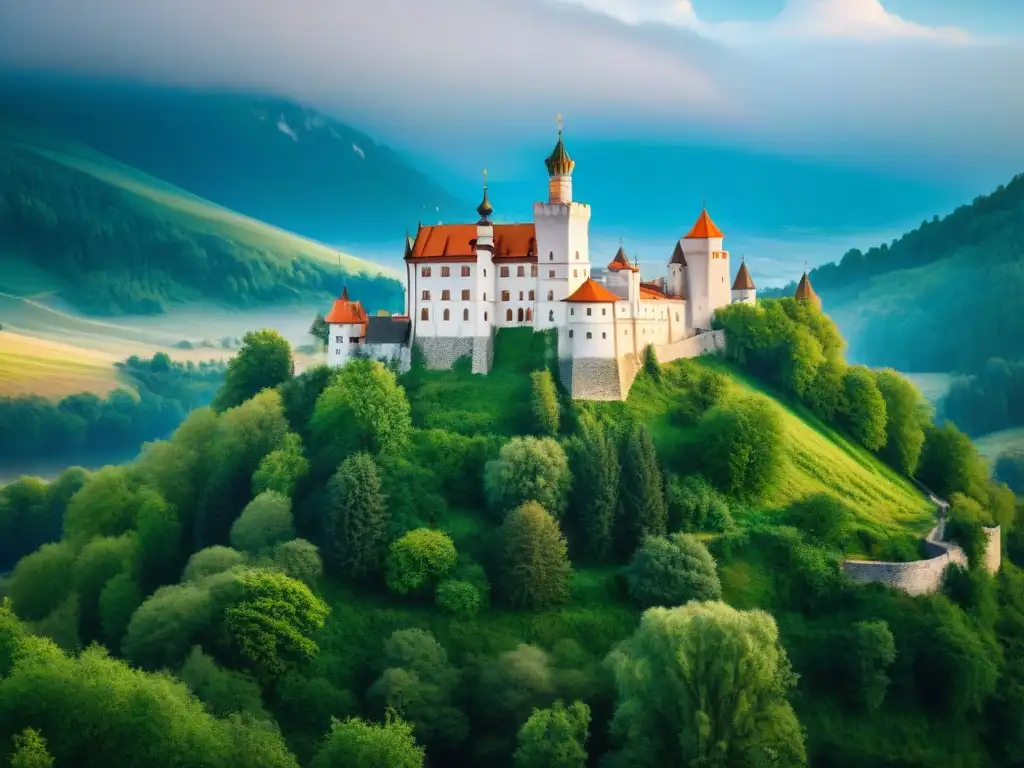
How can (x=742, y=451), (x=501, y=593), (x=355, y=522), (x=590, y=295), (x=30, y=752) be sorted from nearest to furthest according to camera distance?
1. (x=30, y=752)
2. (x=501, y=593)
3. (x=355, y=522)
4. (x=742, y=451)
5. (x=590, y=295)

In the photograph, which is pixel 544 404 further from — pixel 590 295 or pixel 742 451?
pixel 742 451

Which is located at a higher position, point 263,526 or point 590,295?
point 590,295

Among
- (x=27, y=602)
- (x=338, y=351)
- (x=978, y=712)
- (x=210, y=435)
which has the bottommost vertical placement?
(x=978, y=712)

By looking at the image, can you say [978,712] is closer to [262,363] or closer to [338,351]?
[338,351]

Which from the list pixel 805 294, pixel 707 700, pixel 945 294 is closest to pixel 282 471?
pixel 707 700

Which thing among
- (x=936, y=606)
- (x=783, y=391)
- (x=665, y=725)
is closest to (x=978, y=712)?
(x=936, y=606)

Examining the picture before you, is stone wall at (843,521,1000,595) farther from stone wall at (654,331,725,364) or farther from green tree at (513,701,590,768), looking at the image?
green tree at (513,701,590,768)

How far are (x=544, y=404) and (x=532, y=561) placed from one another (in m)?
13.1

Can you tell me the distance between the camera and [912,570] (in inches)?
2756

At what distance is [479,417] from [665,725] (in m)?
26.9

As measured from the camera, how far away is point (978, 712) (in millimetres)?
66625

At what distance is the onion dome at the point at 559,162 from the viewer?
8062 cm

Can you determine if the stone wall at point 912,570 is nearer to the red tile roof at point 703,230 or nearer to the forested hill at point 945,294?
the red tile roof at point 703,230

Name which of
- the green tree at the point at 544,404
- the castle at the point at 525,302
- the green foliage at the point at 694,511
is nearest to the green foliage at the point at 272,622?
the green tree at the point at 544,404
